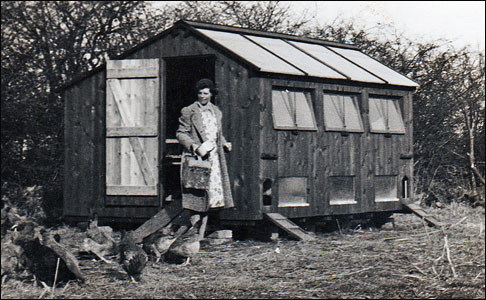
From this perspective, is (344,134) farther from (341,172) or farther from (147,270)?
(147,270)

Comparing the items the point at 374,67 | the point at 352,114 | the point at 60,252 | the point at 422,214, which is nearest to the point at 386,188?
the point at 422,214

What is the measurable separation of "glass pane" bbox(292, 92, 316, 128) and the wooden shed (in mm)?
18

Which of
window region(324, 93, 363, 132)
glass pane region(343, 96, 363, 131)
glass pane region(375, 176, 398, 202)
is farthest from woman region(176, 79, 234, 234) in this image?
glass pane region(375, 176, 398, 202)

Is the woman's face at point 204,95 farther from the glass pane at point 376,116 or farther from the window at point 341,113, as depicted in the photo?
the glass pane at point 376,116

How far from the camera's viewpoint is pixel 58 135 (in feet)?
54.6

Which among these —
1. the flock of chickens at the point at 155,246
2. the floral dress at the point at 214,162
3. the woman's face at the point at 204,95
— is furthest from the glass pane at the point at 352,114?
the flock of chickens at the point at 155,246

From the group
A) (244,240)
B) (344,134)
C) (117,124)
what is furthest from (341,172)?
(117,124)

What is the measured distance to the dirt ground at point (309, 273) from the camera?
27.2 ft

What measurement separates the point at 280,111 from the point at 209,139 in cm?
151

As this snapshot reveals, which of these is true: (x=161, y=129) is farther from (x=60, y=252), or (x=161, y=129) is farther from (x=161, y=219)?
(x=60, y=252)

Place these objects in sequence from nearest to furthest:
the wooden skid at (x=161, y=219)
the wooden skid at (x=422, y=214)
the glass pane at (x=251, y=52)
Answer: the wooden skid at (x=161, y=219), the glass pane at (x=251, y=52), the wooden skid at (x=422, y=214)

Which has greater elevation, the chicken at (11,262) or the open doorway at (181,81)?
the open doorway at (181,81)

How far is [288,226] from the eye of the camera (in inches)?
490

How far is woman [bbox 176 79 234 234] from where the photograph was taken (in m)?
11.8
